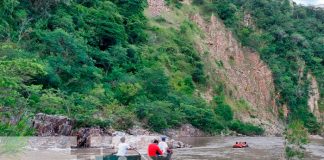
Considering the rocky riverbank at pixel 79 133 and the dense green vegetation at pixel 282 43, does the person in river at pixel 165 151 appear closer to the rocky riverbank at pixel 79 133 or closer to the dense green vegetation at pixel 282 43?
the rocky riverbank at pixel 79 133

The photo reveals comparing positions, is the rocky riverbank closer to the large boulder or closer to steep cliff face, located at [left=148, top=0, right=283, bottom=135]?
the large boulder

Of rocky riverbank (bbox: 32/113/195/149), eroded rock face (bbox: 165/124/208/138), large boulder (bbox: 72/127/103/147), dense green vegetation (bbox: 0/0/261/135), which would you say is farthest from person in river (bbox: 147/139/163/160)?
eroded rock face (bbox: 165/124/208/138)

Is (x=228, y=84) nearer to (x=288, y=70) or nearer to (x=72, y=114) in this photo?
(x=288, y=70)

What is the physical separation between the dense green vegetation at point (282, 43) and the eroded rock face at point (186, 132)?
2809cm

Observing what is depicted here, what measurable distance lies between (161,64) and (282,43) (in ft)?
101

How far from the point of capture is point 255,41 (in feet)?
248

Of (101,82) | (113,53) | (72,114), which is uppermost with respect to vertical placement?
(113,53)

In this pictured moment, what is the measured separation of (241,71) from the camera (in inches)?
2835

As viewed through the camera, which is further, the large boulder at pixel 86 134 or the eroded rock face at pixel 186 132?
the eroded rock face at pixel 186 132

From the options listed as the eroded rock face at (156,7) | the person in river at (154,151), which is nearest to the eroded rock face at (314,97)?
the eroded rock face at (156,7)

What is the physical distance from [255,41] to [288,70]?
7.22 meters

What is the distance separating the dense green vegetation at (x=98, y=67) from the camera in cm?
3434

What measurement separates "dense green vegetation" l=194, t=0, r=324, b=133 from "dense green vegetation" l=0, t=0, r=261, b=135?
64.6ft

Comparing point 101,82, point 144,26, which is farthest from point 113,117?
point 144,26
